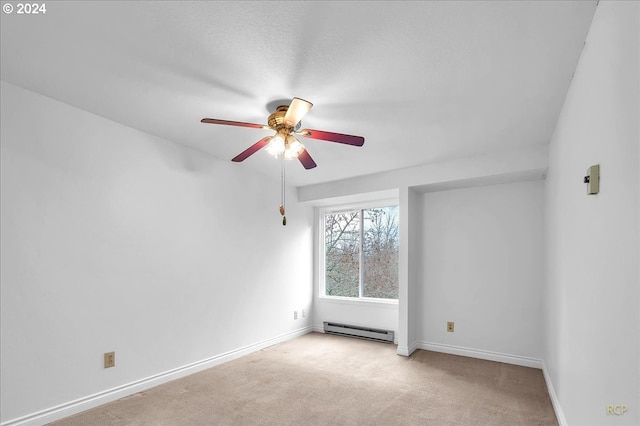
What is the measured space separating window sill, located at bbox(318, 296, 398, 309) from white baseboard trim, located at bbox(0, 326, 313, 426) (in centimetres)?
128

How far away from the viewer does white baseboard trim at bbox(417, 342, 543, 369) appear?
363 cm

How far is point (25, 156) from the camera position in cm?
241

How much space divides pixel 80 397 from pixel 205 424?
99 cm

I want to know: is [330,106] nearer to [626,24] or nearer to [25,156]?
[626,24]

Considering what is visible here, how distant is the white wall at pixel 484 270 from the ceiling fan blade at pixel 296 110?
8.81ft

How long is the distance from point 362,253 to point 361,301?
68cm

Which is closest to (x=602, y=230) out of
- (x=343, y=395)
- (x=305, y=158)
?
(x=305, y=158)

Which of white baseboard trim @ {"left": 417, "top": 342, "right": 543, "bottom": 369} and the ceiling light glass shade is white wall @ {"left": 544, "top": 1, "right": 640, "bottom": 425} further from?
the ceiling light glass shade

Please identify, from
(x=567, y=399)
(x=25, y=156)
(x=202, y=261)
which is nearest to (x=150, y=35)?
(x=25, y=156)

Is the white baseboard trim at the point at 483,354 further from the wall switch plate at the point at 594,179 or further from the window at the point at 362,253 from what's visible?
the wall switch plate at the point at 594,179

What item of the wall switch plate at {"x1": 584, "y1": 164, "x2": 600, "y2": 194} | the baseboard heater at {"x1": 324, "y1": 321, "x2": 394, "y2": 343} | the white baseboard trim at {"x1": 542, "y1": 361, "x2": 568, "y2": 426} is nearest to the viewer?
the wall switch plate at {"x1": 584, "y1": 164, "x2": 600, "y2": 194}

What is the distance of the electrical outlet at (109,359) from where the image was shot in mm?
2760

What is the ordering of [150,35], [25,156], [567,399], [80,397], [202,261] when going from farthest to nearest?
[202,261]
[80,397]
[25,156]
[567,399]
[150,35]

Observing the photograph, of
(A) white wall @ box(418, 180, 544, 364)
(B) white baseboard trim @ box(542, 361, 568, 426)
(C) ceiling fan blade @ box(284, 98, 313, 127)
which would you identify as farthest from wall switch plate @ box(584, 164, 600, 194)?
(A) white wall @ box(418, 180, 544, 364)
